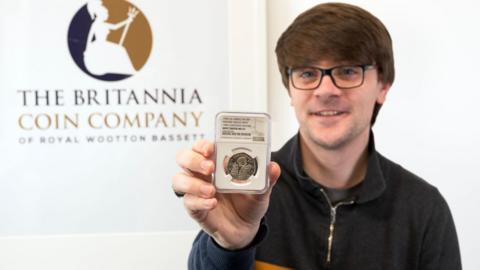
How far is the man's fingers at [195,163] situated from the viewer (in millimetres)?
671

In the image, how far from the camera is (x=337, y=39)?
37.1 inches

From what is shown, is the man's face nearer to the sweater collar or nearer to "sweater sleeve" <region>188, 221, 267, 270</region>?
the sweater collar

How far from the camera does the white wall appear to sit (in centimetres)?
125

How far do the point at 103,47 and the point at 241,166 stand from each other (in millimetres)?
705

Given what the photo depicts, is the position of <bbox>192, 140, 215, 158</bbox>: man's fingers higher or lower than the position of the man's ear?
lower

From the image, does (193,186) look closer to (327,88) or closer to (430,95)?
(327,88)

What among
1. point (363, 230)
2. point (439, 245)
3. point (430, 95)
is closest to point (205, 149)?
point (363, 230)

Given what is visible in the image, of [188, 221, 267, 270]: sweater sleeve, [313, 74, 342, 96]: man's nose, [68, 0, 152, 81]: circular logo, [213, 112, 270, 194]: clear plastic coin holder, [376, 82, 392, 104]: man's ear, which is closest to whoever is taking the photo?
[213, 112, 270, 194]: clear plastic coin holder

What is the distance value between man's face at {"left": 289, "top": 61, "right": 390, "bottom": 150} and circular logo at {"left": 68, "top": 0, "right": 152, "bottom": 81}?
0.47 m

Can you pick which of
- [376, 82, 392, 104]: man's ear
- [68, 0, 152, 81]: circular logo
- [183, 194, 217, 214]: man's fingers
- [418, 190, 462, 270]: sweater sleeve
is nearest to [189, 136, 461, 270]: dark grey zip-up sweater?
[418, 190, 462, 270]: sweater sleeve

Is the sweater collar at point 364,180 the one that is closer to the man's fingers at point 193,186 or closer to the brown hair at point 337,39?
the brown hair at point 337,39

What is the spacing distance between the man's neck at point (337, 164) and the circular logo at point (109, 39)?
486 mm

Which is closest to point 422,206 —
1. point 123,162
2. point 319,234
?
point 319,234

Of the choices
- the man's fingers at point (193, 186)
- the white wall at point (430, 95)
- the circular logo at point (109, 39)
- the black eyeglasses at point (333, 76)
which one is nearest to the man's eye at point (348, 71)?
the black eyeglasses at point (333, 76)
